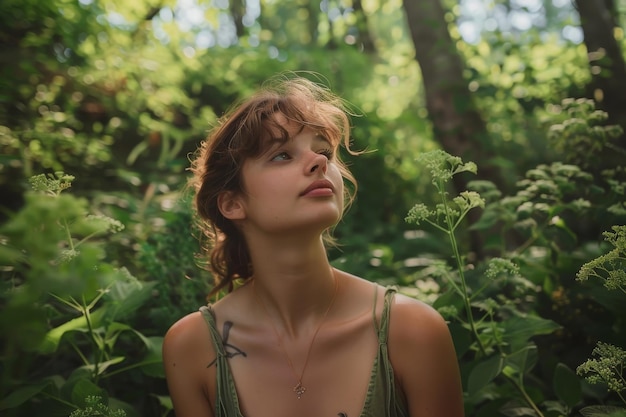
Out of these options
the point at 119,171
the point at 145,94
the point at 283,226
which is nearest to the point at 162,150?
the point at 145,94

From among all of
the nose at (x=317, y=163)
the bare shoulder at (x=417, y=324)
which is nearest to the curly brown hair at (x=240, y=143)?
the nose at (x=317, y=163)

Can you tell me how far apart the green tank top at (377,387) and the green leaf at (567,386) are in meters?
0.56

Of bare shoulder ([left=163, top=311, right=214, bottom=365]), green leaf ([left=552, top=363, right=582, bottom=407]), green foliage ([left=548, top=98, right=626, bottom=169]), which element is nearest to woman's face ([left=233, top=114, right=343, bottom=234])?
bare shoulder ([left=163, top=311, right=214, bottom=365])

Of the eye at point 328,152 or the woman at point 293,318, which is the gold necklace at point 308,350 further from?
the eye at point 328,152

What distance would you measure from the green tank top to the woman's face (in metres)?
0.36

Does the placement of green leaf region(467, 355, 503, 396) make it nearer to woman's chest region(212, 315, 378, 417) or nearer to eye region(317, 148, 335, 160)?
woman's chest region(212, 315, 378, 417)

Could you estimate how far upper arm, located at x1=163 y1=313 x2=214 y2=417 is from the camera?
203cm

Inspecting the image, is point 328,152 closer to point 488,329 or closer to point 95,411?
point 488,329

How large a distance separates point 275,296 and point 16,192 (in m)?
1.68

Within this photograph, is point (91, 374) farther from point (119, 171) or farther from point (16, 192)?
point (119, 171)

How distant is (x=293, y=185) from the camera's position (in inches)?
74.4

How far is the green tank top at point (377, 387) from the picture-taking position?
73.1 inches

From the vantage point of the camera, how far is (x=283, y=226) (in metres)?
1.91

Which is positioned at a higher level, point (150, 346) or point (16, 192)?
point (16, 192)
